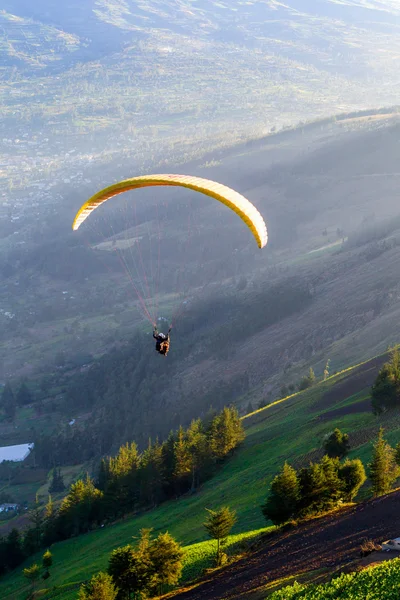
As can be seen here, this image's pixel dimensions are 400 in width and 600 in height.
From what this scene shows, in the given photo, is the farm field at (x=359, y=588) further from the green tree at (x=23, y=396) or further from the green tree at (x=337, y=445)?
the green tree at (x=23, y=396)

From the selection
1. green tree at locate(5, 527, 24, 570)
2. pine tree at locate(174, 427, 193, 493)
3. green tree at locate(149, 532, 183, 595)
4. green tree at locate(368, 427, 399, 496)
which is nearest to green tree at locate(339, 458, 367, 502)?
green tree at locate(368, 427, 399, 496)

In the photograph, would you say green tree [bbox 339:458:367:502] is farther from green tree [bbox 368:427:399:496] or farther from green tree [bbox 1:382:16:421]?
green tree [bbox 1:382:16:421]

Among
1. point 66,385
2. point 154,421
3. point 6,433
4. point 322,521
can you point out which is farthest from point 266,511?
point 66,385

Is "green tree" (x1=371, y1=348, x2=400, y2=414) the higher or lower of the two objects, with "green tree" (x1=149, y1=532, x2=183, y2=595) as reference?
higher

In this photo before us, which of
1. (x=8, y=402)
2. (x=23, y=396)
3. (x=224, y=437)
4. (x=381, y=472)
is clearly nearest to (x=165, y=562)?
(x=381, y=472)

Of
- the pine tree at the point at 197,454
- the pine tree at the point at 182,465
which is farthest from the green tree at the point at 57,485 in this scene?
the pine tree at the point at 197,454

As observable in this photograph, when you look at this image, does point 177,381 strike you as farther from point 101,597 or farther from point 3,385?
point 101,597

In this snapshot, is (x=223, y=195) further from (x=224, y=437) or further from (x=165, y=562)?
(x=224, y=437)
